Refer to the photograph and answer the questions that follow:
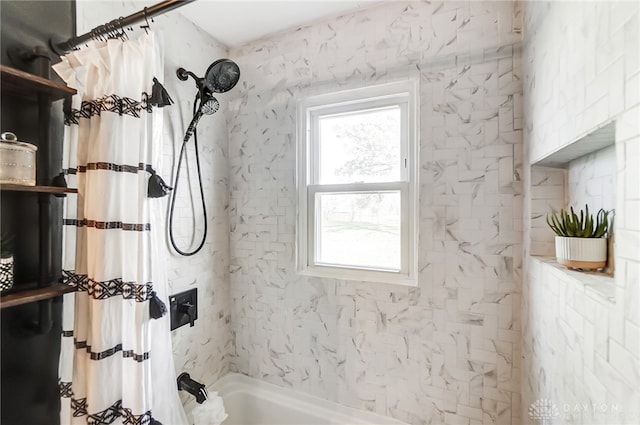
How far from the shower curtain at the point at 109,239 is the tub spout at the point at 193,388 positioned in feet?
1.30

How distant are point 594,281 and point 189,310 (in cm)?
173

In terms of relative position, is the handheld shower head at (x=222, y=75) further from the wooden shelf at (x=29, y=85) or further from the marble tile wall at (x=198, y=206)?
the wooden shelf at (x=29, y=85)

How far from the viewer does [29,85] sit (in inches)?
38.5

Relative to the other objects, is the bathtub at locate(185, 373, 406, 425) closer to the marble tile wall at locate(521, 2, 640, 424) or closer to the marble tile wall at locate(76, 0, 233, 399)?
the marble tile wall at locate(76, 0, 233, 399)

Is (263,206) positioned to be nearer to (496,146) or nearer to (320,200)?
(320,200)

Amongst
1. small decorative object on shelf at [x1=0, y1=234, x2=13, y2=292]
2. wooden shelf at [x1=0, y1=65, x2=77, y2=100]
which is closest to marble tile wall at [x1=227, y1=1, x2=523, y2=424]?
wooden shelf at [x1=0, y1=65, x2=77, y2=100]

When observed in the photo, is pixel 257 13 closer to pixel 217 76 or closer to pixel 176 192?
pixel 217 76

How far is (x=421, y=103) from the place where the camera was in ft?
4.75

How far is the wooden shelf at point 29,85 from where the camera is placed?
0.91 m

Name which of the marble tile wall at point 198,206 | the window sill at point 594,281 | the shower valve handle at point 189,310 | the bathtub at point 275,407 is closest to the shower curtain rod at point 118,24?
the marble tile wall at point 198,206

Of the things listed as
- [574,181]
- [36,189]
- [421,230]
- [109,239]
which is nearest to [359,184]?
[421,230]

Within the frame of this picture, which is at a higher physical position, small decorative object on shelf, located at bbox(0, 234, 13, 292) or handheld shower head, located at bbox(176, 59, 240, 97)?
handheld shower head, located at bbox(176, 59, 240, 97)

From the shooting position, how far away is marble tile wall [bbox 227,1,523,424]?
4.34 feet

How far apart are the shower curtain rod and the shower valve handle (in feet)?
4.18
